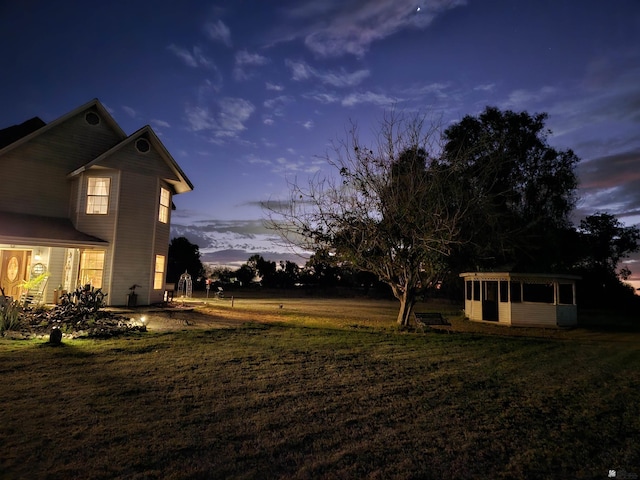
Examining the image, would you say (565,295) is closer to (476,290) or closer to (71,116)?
(476,290)

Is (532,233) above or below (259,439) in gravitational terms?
above

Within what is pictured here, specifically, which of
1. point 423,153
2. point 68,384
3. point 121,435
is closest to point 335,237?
point 423,153

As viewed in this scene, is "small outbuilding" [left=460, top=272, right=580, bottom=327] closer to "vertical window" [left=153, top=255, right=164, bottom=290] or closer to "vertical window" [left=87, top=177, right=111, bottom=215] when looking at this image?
"vertical window" [left=153, top=255, right=164, bottom=290]

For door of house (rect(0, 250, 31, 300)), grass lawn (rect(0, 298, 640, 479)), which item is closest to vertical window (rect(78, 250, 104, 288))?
door of house (rect(0, 250, 31, 300))

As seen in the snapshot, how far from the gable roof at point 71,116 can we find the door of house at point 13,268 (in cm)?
402

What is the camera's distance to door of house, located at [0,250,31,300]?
15938 millimetres

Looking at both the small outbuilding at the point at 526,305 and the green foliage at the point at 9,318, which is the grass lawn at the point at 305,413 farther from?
the small outbuilding at the point at 526,305

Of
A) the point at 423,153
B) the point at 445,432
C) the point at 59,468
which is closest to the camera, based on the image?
the point at 59,468

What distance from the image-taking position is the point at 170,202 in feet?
64.5

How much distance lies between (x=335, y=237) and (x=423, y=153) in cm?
460

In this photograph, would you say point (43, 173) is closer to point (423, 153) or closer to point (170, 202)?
point (170, 202)

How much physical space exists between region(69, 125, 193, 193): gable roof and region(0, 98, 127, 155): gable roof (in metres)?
1.94

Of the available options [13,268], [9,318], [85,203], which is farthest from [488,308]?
[13,268]

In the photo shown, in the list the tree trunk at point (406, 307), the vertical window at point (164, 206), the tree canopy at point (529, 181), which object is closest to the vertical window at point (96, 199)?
the vertical window at point (164, 206)
